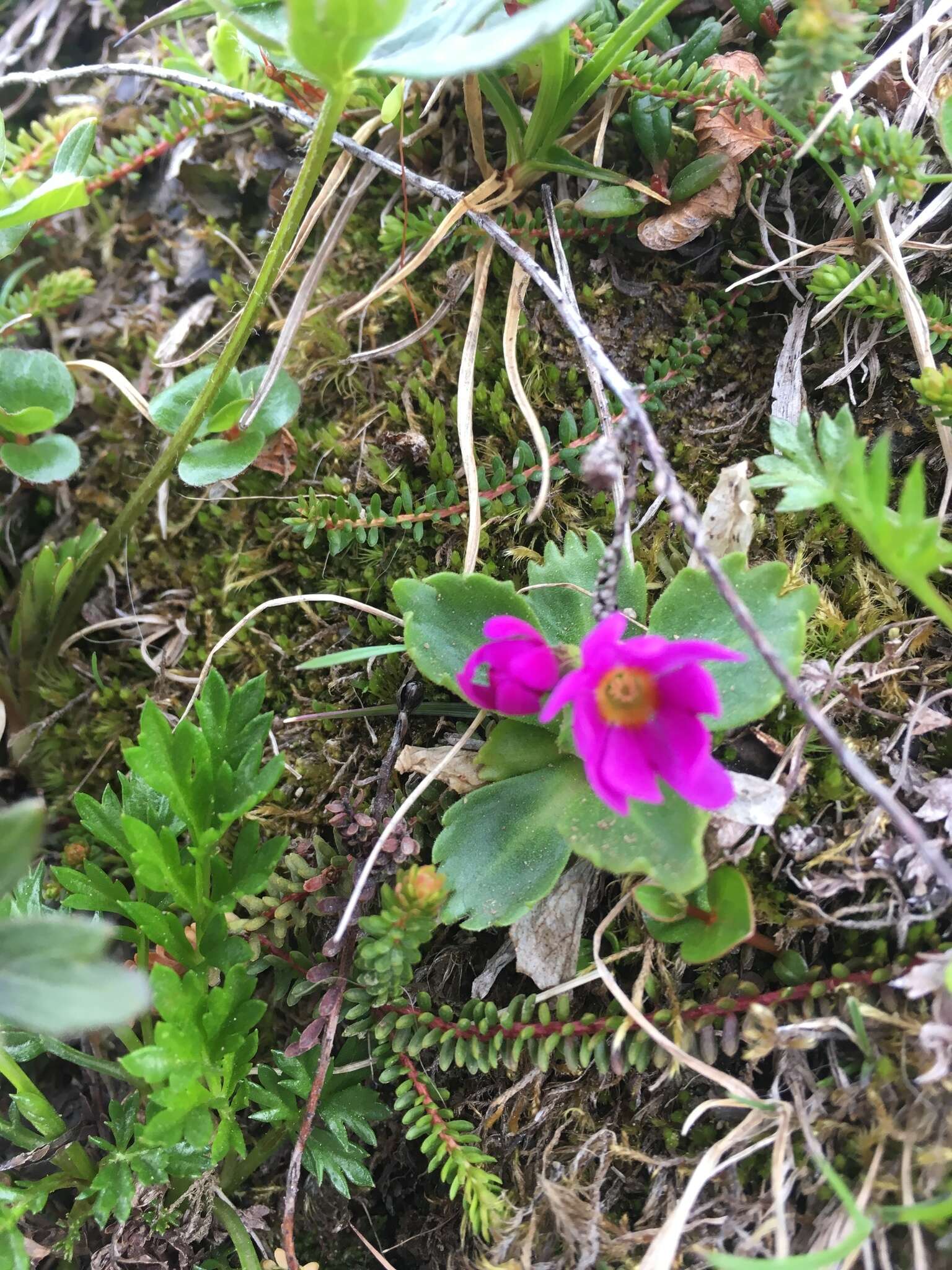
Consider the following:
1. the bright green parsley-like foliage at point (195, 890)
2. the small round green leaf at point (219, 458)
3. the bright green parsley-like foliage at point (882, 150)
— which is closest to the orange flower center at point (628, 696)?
the bright green parsley-like foliage at point (195, 890)

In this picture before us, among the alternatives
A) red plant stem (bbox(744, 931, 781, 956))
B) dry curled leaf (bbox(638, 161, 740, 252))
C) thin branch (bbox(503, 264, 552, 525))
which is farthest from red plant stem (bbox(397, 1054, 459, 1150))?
dry curled leaf (bbox(638, 161, 740, 252))

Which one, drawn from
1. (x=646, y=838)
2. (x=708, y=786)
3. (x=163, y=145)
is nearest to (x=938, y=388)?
(x=708, y=786)

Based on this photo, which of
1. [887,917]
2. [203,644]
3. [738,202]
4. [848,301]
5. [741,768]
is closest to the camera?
[887,917]

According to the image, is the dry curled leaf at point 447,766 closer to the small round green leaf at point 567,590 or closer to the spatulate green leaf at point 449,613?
the spatulate green leaf at point 449,613

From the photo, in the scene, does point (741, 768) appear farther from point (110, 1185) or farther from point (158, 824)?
point (110, 1185)

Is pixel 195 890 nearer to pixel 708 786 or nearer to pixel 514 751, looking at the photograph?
pixel 514 751

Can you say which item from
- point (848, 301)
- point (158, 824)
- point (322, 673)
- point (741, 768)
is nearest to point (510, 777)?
point (741, 768)
